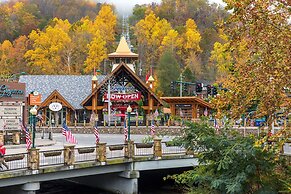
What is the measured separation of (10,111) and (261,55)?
25.5 m

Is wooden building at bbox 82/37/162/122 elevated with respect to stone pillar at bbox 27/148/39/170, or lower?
elevated

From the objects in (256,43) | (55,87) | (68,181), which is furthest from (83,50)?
(256,43)

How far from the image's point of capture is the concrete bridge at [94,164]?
21.9 m

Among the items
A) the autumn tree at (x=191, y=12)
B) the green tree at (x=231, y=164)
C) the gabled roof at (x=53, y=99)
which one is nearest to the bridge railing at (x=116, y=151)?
the green tree at (x=231, y=164)

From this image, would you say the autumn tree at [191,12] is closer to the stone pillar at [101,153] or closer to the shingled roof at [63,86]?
the shingled roof at [63,86]

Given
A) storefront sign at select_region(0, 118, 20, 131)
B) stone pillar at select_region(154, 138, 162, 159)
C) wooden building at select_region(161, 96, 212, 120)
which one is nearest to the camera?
stone pillar at select_region(154, 138, 162, 159)

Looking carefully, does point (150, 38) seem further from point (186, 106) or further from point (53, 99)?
point (186, 106)

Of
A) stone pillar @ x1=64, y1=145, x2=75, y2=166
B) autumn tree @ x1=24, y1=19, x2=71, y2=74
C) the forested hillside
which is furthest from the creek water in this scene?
autumn tree @ x1=24, y1=19, x2=71, y2=74

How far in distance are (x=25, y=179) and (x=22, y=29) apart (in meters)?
93.9

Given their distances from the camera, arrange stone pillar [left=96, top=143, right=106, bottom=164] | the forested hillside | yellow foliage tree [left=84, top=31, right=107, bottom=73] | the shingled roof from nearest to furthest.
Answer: stone pillar [left=96, top=143, right=106, bottom=164]
the shingled roof
yellow foliage tree [left=84, top=31, right=107, bottom=73]
the forested hillside

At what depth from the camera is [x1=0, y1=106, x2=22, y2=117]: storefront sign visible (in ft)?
122

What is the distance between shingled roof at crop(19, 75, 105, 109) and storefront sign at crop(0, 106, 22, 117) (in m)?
22.7

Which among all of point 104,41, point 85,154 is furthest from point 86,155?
point 104,41

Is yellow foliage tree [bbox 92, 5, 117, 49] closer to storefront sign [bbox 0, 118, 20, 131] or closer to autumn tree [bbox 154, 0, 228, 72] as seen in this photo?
autumn tree [bbox 154, 0, 228, 72]
